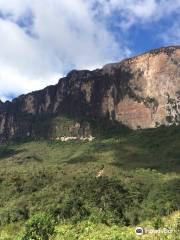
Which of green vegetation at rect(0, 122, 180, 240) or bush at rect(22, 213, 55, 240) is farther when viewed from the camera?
green vegetation at rect(0, 122, 180, 240)

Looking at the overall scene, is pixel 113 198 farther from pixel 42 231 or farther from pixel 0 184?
pixel 42 231

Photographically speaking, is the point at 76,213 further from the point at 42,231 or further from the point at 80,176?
the point at 42,231

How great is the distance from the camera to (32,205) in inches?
5748

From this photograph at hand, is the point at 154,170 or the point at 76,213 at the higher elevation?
the point at 154,170

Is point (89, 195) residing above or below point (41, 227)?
above

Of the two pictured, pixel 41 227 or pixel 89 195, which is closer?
pixel 41 227

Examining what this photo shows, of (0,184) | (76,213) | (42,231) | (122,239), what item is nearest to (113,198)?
(76,213)

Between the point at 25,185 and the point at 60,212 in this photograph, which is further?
the point at 25,185

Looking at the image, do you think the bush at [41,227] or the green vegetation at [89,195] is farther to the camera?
the green vegetation at [89,195]

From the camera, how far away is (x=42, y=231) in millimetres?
61000

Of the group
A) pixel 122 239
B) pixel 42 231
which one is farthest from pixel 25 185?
pixel 122 239

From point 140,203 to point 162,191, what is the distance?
7048mm

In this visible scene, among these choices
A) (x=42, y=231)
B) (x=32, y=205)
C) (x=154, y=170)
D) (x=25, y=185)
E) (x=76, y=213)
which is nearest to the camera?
(x=42, y=231)

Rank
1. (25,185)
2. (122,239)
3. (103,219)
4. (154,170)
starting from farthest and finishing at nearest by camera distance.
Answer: (154,170), (25,185), (103,219), (122,239)
